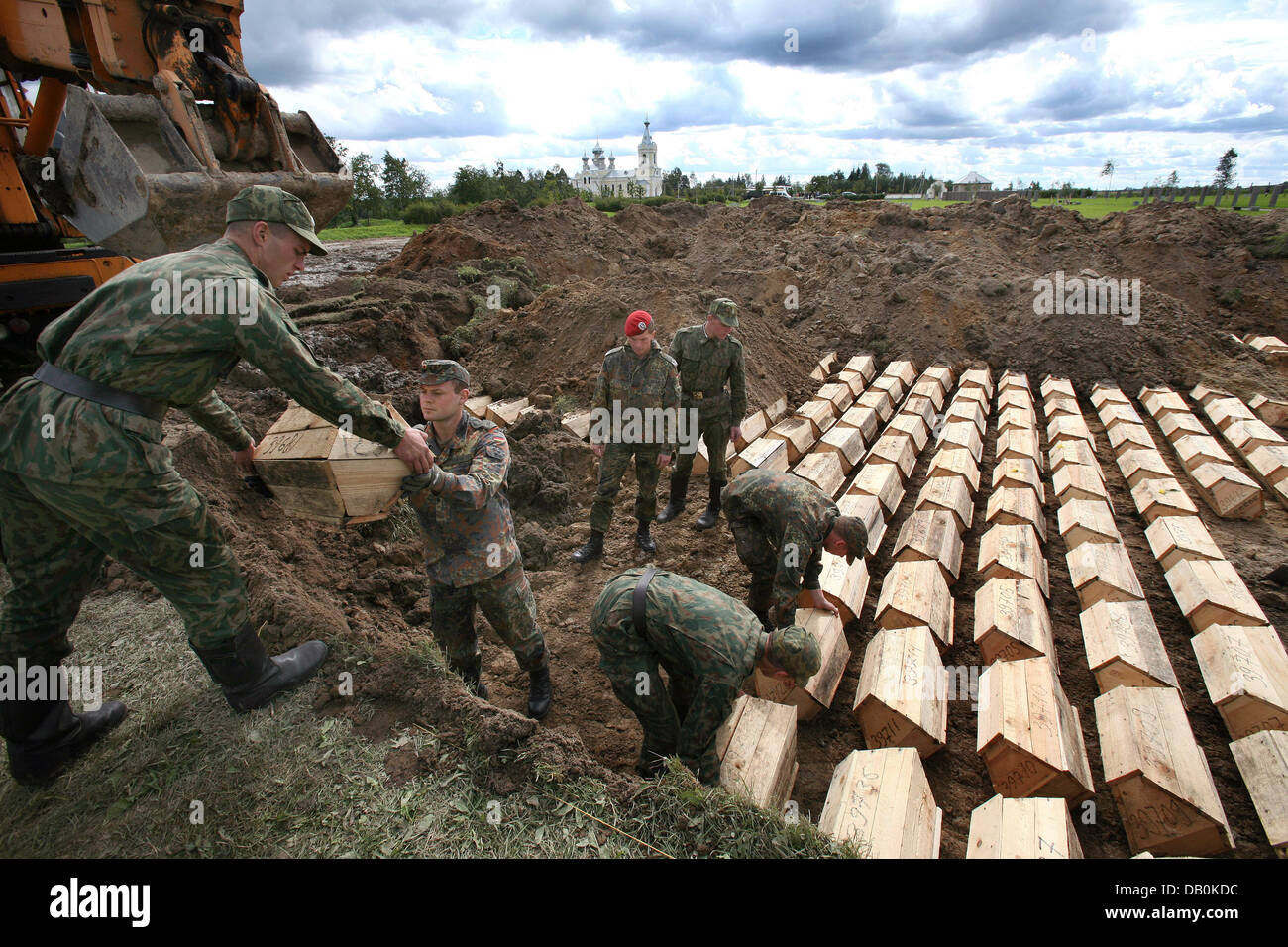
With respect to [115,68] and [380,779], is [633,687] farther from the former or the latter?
[115,68]

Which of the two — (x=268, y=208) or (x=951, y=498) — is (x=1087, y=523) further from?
(x=268, y=208)

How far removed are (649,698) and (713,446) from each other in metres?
2.96

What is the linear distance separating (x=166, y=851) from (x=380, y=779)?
0.66 metres

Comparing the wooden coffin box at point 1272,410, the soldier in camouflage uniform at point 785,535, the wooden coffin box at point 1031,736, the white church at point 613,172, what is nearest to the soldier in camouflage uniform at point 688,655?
the soldier in camouflage uniform at point 785,535

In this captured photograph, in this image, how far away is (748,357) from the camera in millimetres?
7445

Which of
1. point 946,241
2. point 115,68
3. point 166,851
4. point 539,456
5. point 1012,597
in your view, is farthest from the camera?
point 946,241

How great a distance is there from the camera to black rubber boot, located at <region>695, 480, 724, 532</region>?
4945 mm

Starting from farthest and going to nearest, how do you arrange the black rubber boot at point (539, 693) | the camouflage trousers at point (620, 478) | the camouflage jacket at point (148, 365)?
the camouflage trousers at point (620, 478)
the black rubber boot at point (539, 693)
the camouflage jacket at point (148, 365)

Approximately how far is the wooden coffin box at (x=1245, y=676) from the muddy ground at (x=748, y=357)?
9.5 inches

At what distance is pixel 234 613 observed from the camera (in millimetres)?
2242

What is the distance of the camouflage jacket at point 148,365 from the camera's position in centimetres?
195

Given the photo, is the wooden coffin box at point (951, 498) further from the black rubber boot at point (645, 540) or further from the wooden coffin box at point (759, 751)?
the wooden coffin box at point (759, 751)

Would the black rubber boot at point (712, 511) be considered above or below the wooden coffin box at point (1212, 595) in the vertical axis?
above
